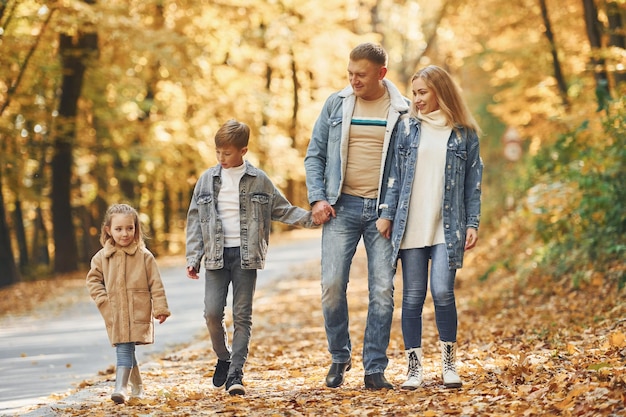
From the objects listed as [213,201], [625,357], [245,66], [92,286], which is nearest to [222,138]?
[213,201]

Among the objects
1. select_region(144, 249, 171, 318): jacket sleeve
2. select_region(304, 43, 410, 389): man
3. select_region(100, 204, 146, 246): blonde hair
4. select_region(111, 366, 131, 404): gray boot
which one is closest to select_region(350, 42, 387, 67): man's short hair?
select_region(304, 43, 410, 389): man

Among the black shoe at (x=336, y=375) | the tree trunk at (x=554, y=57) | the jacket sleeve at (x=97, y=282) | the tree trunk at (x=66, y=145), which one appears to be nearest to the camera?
the jacket sleeve at (x=97, y=282)

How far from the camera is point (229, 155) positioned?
6.57 meters

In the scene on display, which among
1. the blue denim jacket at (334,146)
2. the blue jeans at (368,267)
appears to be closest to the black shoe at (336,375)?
the blue jeans at (368,267)

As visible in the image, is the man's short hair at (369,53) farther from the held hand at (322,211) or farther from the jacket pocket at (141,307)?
the jacket pocket at (141,307)

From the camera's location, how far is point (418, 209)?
6230mm

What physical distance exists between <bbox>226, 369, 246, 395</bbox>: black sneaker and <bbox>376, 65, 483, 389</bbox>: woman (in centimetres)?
115

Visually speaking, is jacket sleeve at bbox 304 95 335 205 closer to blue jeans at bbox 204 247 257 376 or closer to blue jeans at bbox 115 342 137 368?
blue jeans at bbox 204 247 257 376

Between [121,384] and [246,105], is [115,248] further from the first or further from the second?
[246,105]

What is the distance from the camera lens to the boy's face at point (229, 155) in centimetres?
655

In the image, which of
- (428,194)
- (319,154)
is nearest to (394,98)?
(319,154)

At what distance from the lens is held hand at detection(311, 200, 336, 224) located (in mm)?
6434

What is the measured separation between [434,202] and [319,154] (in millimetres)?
961

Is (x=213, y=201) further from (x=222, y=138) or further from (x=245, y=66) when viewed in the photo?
(x=245, y=66)
